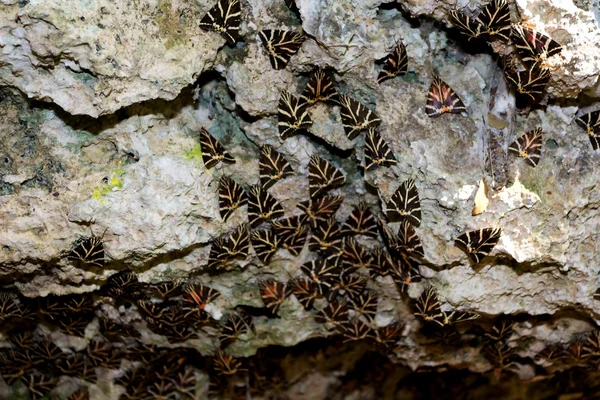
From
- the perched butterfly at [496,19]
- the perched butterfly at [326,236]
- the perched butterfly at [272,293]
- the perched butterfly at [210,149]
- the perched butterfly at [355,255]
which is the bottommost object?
the perched butterfly at [272,293]

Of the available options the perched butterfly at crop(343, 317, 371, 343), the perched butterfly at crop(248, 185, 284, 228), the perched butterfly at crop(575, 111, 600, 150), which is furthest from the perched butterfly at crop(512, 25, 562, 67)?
the perched butterfly at crop(343, 317, 371, 343)

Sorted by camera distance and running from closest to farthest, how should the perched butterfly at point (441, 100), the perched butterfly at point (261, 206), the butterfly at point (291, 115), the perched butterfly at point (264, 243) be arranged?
the perched butterfly at point (441, 100) < the butterfly at point (291, 115) < the perched butterfly at point (261, 206) < the perched butterfly at point (264, 243)

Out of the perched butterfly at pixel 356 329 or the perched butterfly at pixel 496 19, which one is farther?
the perched butterfly at pixel 356 329

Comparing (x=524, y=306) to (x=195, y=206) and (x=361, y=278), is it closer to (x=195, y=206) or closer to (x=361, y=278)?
(x=361, y=278)

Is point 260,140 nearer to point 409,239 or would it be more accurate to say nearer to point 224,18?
point 224,18

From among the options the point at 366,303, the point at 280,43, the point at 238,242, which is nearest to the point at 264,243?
the point at 238,242

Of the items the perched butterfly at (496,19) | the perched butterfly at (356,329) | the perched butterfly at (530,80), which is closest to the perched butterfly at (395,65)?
the perched butterfly at (496,19)

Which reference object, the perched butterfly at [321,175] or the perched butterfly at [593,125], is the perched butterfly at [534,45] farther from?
the perched butterfly at [321,175]
